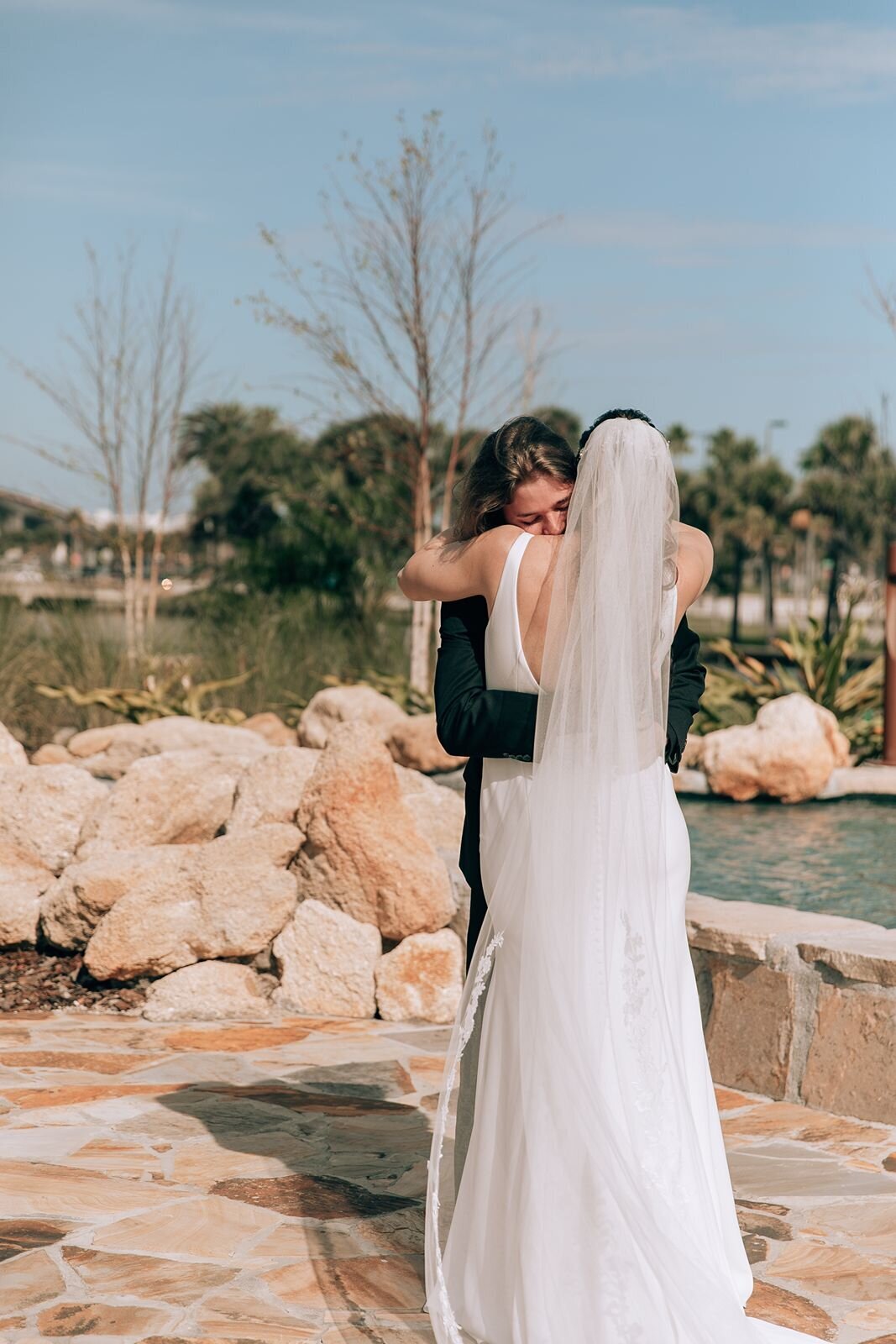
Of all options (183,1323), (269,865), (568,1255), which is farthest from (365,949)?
(568,1255)

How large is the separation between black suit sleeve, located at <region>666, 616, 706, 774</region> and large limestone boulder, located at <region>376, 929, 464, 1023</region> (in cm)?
286

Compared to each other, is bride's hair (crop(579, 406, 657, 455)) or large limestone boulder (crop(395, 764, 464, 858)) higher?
→ bride's hair (crop(579, 406, 657, 455))

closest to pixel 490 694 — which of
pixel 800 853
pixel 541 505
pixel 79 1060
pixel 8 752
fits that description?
pixel 541 505

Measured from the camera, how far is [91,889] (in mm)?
5867

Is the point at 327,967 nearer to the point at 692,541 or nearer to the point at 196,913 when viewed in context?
the point at 196,913

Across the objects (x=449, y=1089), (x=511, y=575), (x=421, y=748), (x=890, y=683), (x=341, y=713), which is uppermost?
(x=511, y=575)

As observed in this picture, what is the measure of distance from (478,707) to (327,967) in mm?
3117

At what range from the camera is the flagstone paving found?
3.00 metres

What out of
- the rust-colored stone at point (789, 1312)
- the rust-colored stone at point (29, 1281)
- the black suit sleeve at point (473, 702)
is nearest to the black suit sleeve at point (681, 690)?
the black suit sleeve at point (473, 702)

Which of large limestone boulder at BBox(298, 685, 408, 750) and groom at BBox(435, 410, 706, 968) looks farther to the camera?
large limestone boulder at BBox(298, 685, 408, 750)

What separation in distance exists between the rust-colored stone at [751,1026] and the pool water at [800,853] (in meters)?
1.66

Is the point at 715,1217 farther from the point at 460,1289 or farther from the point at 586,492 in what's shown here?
the point at 586,492

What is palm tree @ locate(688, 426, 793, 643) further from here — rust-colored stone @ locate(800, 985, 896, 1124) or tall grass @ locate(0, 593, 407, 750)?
rust-colored stone @ locate(800, 985, 896, 1124)

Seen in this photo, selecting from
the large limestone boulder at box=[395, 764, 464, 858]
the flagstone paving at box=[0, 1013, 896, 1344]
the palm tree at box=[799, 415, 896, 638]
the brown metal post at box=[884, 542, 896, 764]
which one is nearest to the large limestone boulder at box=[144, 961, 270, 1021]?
the flagstone paving at box=[0, 1013, 896, 1344]
